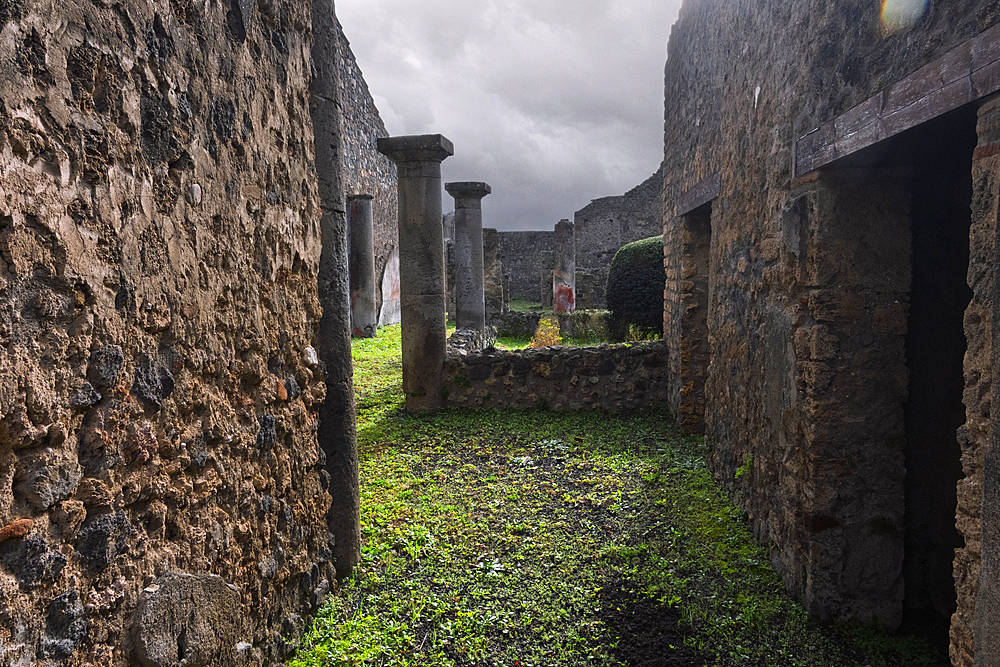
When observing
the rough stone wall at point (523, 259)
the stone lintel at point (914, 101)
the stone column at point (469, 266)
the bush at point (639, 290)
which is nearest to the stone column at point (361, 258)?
the stone column at point (469, 266)

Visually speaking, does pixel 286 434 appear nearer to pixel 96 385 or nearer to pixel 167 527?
pixel 167 527

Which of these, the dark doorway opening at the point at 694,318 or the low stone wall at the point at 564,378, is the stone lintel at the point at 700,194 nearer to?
the dark doorway opening at the point at 694,318

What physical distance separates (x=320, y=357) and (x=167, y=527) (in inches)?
50.6

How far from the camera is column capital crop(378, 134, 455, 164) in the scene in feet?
21.7

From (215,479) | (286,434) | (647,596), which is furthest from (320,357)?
(647,596)

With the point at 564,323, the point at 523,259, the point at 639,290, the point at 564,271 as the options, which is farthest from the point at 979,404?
the point at 523,259

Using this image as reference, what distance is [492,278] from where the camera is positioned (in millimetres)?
15266

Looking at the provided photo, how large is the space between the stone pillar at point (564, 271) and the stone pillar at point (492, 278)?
8.44 ft

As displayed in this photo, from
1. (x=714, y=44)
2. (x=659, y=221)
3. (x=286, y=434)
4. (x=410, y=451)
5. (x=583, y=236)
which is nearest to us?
(x=286, y=434)

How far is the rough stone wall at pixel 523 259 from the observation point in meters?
27.0

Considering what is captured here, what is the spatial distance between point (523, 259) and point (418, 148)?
2063 centimetres

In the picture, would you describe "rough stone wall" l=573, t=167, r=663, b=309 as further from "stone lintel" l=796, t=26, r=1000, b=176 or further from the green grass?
"stone lintel" l=796, t=26, r=1000, b=176

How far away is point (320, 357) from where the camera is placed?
3059 mm

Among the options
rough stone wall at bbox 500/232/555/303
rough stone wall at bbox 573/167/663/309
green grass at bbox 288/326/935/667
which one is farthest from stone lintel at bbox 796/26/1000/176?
rough stone wall at bbox 500/232/555/303
